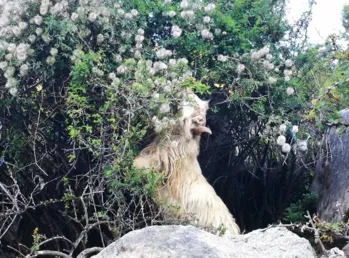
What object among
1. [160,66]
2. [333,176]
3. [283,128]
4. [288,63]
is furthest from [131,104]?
[333,176]

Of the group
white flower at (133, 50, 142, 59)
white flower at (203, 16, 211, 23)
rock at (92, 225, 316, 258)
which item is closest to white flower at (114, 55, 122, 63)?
white flower at (133, 50, 142, 59)

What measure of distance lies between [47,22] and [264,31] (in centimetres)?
255

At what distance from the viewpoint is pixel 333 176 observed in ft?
21.1

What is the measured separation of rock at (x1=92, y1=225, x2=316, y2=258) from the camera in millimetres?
2807

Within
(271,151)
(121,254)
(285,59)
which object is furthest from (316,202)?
(121,254)

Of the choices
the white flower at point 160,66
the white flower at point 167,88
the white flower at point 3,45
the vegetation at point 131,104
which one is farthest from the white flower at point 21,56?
the white flower at point 167,88

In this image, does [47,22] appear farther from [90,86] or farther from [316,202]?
[316,202]

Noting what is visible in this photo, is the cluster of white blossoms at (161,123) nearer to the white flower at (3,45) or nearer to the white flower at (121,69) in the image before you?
the white flower at (121,69)

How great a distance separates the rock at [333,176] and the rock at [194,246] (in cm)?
271

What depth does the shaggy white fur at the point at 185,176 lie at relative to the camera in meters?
5.34

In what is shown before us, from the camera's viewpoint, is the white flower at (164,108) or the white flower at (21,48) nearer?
the white flower at (164,108)

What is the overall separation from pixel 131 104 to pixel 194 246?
2.52 metres

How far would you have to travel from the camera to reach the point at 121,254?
2.93m

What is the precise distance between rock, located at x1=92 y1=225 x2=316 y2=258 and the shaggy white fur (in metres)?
2.09
